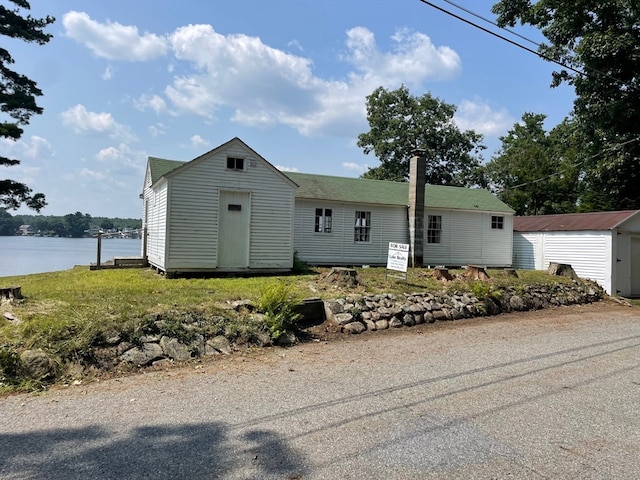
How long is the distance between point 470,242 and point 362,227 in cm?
589

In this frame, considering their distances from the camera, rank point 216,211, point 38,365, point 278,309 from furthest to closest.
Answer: point 216,211 → point 278,309 → point 38,365

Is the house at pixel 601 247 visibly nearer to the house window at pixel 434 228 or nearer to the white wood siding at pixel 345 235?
the house window at pixel 434 228

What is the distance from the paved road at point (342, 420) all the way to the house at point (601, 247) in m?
11.9

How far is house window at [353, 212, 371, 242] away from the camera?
18.7m

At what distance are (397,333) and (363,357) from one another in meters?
2.14

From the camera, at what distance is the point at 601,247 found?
675 inches

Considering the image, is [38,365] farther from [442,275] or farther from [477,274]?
[477,274]

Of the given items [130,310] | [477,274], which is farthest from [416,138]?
[130,310]

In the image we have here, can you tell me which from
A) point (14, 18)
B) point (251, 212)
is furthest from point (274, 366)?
point (14, 18)

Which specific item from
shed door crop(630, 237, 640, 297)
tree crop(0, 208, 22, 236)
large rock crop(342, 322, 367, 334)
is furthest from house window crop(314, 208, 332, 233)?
tree crop(0, 208, 22, 236)

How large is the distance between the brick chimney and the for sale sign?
22.1 feet

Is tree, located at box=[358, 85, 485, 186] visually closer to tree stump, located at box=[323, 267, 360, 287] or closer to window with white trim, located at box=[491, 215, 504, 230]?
window with white trim, located at box=[491, 215, 504, 230]

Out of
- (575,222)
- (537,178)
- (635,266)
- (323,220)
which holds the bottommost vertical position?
(635,266)

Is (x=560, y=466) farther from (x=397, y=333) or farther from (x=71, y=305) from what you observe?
(x=71, y=305)
